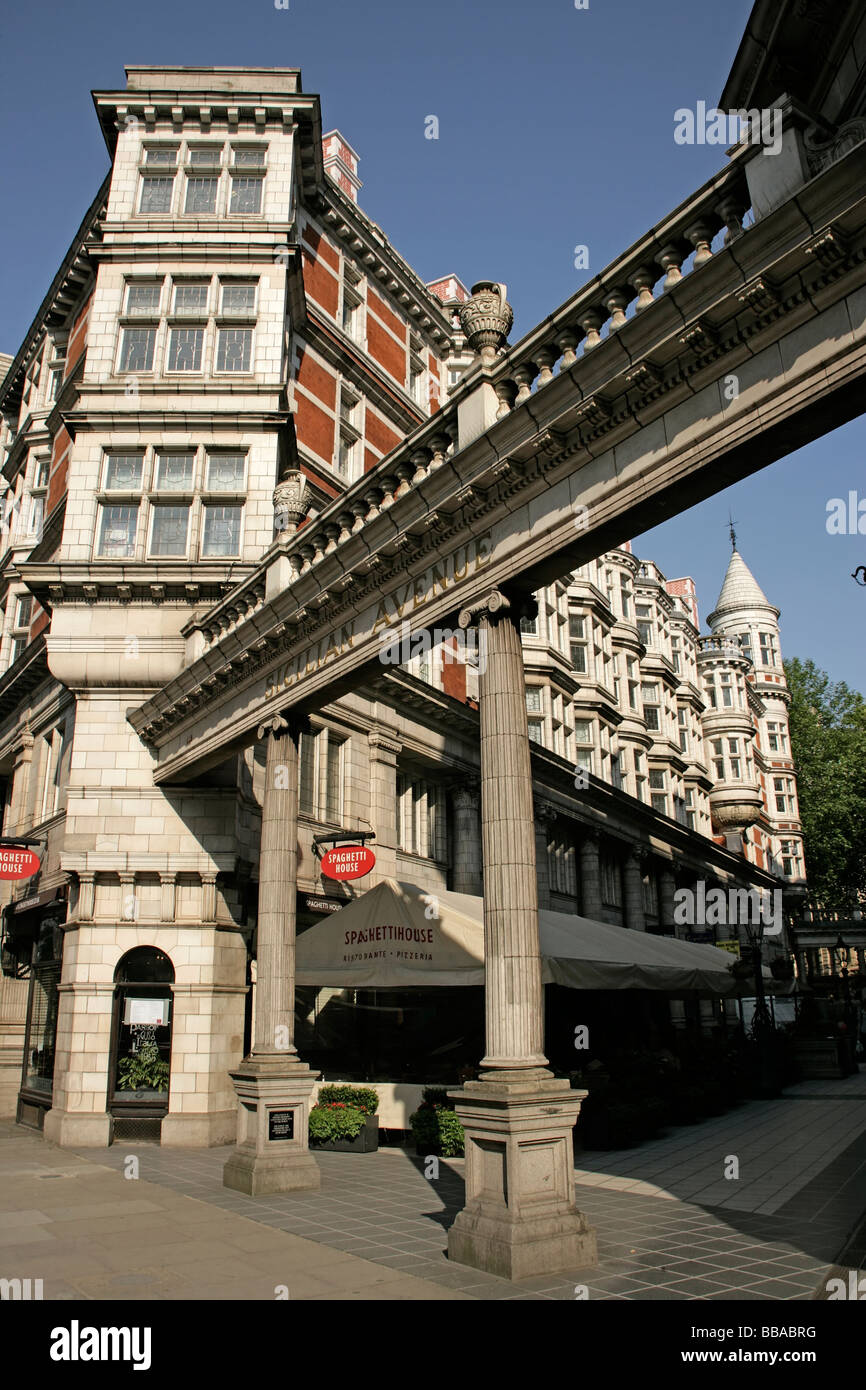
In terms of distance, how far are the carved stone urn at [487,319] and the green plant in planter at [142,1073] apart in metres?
13.8

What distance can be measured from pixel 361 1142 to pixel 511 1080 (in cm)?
857

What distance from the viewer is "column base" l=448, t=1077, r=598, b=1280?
25.9 ft

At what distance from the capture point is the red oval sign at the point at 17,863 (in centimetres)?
2008

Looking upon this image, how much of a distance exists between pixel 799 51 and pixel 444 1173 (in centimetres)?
1407

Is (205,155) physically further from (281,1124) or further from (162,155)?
(281,1124)

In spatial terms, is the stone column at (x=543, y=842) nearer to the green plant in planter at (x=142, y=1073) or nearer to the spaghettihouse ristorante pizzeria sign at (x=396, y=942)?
the spaghettihouse ristorante pizzeria sign at (x=396, y=942)

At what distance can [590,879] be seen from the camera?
3562cm

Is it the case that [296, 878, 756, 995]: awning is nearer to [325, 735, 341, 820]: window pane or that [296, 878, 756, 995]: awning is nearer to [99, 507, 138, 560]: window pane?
[325, 735, 341, 820]: window pane

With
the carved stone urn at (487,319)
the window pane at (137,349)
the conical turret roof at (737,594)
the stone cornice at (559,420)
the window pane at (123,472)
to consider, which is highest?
the conical turret roof at (737,594)

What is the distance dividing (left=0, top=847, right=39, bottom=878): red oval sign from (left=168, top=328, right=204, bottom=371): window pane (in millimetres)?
11590

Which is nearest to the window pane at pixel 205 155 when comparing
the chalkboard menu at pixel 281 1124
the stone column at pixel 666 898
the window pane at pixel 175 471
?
the window pane at pixel 175 471

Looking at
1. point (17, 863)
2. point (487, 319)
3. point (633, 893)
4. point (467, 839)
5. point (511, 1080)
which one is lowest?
point (511, 1080)

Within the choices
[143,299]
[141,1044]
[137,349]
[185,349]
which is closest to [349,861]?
[141,1044]

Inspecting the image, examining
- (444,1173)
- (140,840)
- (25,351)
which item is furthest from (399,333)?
(444,1173)
